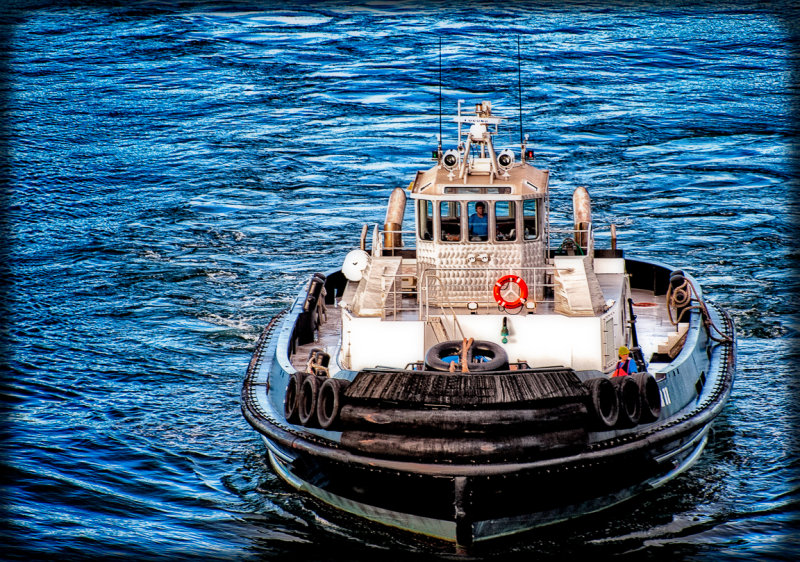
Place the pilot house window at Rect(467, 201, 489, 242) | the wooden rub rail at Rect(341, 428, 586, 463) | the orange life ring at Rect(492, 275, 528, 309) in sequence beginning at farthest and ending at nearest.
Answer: the pilot house window at Rect(467, 201, 489, 242) → the orange life ring at Rect(492, 275, 528, 309) → the wooden rub rail at Rect(341, 428, 586, 463)

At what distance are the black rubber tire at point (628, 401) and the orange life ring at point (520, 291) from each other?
6.80 ft

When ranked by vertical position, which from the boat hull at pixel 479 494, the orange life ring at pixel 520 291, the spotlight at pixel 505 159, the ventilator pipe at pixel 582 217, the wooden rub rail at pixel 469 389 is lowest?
the boat hull at pixel 479 494

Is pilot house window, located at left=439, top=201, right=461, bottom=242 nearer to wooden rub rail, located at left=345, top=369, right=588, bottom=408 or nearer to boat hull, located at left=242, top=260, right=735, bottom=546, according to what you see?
wooden rub rail, located at left=345, top=369, right=588, bottom=408

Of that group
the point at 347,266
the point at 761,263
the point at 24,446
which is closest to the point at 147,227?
the point at 24,446

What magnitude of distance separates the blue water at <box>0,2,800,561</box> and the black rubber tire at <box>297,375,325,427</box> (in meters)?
1.84

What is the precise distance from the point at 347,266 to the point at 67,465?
5.99 m

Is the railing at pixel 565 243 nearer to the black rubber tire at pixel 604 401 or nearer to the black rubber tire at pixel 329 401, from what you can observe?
the black rubber tire at pixel 329 401

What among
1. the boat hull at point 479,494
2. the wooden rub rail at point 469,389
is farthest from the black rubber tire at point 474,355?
the boat hull at point 479,494

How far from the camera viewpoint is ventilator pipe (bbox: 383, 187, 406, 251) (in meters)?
18.2

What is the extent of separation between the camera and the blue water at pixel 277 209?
15656 millimetres

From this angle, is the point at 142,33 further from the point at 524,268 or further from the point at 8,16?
the point at 524,268

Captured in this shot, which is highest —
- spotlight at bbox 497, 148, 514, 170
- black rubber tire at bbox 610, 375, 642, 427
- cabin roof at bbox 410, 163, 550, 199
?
spotlight at bbox 497, 148, 514, 170

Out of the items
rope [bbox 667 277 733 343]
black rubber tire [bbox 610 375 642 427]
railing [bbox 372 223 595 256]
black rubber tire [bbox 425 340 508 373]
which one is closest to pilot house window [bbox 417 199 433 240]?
railing [bbox 372 223 595 256]

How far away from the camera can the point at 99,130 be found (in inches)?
1577
